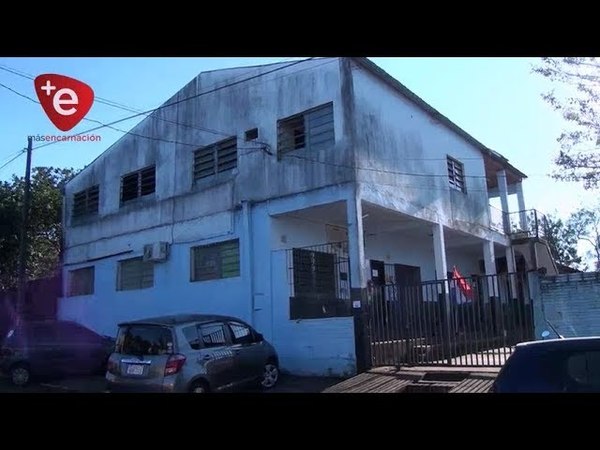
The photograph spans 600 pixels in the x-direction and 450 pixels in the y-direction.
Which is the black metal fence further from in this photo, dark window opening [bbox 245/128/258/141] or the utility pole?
the utility pole

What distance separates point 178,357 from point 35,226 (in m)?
11.4

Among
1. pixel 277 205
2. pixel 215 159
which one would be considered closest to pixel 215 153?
pixel 215 159

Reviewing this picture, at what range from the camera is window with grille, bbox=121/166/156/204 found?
15.9 metres

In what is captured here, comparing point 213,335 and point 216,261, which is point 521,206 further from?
point 213,335

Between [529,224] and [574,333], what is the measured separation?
32.7 ft

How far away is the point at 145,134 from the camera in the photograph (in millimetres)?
16047

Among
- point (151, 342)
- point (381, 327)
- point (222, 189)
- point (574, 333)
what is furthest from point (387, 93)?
point (151, 342)

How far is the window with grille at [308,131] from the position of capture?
12.4 m

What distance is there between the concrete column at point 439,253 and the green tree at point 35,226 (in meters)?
11.4

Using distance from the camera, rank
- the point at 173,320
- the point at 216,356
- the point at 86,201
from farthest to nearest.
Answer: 1. the point at 86,201
2. the point at 216,356
3. the point at 173,320

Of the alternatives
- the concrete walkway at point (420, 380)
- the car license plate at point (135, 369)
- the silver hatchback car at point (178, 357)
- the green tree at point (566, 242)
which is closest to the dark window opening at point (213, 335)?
the silver hatchback car at point (178, 357)

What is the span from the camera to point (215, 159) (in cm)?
1438

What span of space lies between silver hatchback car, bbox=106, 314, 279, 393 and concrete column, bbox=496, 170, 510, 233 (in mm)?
13766
